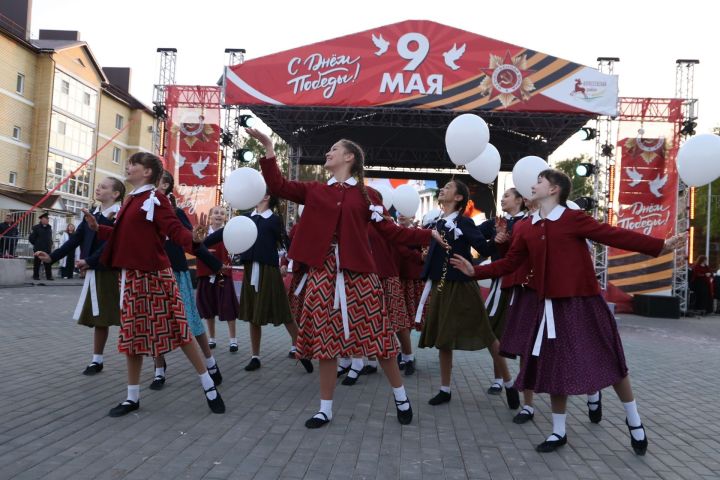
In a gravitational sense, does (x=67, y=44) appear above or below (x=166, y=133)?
above

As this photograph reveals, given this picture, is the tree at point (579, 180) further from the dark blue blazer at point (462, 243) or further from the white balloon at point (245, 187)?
the white balloon at point (245, 187)

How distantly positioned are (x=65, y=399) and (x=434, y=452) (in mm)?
2923

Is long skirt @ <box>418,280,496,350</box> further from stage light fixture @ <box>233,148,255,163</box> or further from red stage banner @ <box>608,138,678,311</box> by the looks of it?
red stage banner @ <box>608,138,678,311</box>

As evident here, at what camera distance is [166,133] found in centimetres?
1691

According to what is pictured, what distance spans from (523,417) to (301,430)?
1.69 meters

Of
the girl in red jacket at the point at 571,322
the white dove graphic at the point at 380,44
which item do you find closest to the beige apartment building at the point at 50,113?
the white dove graphic at the point at 380,44

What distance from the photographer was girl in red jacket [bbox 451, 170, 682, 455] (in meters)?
4.04

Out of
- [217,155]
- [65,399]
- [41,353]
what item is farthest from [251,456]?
[217,155]

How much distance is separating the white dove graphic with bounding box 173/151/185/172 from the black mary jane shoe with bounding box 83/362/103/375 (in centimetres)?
1165

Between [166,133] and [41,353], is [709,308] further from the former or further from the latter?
[41,353]

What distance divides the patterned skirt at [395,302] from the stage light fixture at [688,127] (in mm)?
11949

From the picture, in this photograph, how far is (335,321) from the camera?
14.7ft

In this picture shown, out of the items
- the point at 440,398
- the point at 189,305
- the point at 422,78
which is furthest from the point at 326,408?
the point at 422,78

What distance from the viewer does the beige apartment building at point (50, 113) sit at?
108ft
